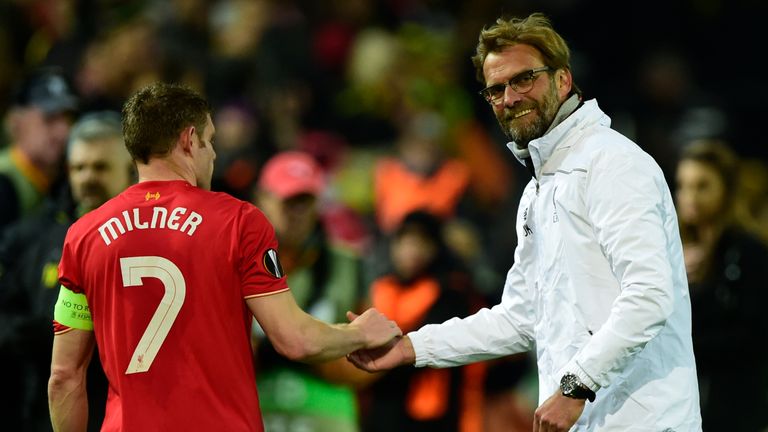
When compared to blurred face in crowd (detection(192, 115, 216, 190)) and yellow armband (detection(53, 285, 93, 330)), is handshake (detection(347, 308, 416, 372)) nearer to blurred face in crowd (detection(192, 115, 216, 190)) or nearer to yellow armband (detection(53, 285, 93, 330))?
blurred face in crowd (detection(192, 115, 216, 190))

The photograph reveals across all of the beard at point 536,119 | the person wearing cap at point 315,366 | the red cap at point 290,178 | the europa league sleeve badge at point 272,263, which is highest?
the beard at point 536,119

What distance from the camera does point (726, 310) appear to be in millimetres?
6906

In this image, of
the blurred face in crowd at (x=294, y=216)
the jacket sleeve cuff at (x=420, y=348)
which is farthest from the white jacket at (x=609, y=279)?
the blurred face in crowd at (x=294, y=216)

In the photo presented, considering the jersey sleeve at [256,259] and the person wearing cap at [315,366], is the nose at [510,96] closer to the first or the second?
the jersey sleeve at [256,259]

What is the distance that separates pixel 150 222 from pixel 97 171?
198 cm

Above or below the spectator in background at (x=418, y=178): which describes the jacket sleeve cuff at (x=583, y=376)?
below

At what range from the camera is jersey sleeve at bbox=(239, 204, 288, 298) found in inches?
167

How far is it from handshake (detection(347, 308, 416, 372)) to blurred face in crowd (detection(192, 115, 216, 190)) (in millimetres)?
846

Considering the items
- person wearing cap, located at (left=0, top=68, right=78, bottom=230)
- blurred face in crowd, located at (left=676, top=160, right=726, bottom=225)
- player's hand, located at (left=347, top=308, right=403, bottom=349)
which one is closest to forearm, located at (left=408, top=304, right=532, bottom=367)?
player's hand, located at (left=347, top=308, right=403, bottom=349)

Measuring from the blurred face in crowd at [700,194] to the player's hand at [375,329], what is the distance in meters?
2.76

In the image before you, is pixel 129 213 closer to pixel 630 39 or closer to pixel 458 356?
pixel 458 356

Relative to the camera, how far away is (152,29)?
1083 cm

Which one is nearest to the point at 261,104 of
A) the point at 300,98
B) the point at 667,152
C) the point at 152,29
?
the point at 300,98

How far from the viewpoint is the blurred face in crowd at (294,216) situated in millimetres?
7180
